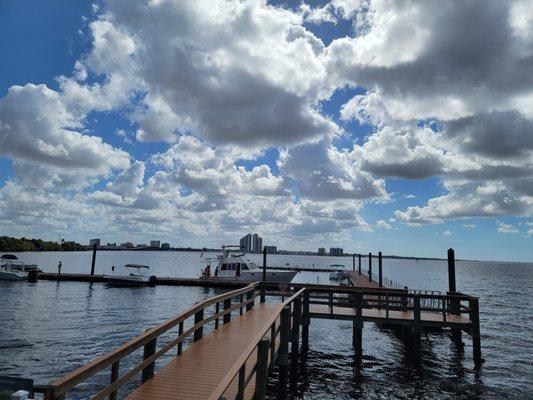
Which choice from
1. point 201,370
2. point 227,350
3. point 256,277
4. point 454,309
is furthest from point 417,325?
point 256,277

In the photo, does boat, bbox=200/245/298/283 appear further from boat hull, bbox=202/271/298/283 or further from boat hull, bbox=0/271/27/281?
boat hull, bbox=0/271/27/281

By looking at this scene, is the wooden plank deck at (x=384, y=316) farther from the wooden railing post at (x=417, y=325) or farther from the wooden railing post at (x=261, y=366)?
the wooden railing post at (x=261, y=366)

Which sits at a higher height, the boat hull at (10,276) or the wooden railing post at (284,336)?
the wooden railing post at (284,336)

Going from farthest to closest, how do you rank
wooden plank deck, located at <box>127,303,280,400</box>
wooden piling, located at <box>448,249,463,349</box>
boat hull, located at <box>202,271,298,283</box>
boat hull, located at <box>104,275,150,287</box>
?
boat hull, located at <box>202,271,298,283</box> → boat hull, located at <box>104,275,150,287</box> → wooden piling, located at <box>448,249,463,349</box> → wooden plank deck, located at <box>127,303,280,400</box>

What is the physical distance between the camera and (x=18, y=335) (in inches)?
815

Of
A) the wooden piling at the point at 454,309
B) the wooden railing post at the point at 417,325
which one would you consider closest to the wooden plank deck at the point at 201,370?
the wooden railing post at the point at 417,325

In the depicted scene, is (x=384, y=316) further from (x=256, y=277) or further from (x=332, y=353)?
(x=256, y=277)

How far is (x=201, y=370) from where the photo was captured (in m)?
8.27

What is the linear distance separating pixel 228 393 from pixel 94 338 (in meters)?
16.0

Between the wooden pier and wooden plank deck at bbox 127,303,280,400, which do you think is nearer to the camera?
the wooden pier

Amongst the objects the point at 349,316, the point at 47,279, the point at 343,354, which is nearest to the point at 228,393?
the point at 349,316

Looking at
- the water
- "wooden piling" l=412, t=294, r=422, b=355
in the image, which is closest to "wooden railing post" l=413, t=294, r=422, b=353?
"wooden piling" l=412, t=294, r=422, b=355

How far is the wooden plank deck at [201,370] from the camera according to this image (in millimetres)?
6988

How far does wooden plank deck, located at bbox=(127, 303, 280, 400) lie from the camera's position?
22.9 ft
